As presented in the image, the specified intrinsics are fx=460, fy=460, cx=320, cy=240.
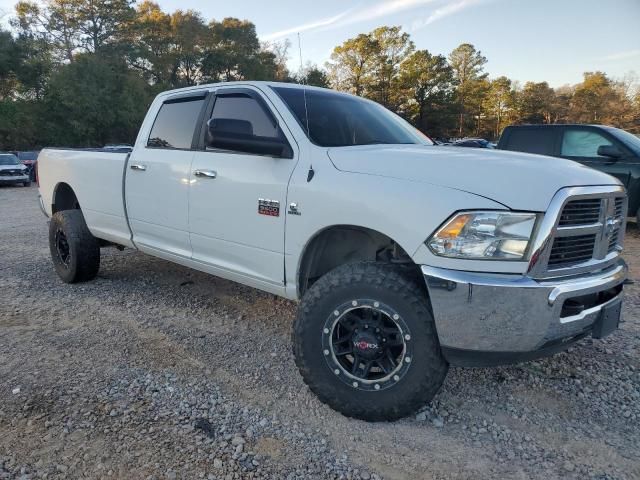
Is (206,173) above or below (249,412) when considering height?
above

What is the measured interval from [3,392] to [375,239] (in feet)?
8.13

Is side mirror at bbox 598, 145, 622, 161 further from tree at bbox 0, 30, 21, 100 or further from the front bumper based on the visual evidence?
tree at bbox 0, 30, 21, 100

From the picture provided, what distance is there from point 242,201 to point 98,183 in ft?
7.24

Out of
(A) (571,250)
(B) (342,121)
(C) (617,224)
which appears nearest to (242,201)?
(B) (342,121)

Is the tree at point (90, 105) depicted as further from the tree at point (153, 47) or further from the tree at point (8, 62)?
the tree at point (153, 47)

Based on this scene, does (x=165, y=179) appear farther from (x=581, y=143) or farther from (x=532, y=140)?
(x=581, y=143)

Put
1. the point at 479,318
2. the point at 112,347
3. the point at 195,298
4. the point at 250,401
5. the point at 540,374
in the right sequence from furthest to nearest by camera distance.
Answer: the point at 195,298
the point at 112,347
the point at 540,374
the point at 250,401
the point at 479,318

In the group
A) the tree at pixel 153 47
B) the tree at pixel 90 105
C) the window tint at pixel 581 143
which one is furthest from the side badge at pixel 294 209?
the tree at pixel 153 47

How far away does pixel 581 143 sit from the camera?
778 cm

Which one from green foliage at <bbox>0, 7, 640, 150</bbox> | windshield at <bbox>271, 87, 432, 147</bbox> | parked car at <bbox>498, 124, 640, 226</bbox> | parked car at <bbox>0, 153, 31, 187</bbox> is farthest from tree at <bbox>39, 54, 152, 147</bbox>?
windshield at <bbox>271, 87, 432, 147</bbox>

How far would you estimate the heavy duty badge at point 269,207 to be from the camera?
2.94m

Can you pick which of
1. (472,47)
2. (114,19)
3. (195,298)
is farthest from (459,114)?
(195,298)

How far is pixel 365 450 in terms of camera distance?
7.68ft

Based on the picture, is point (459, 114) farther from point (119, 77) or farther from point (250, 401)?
point (250, 401)
